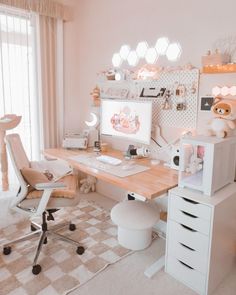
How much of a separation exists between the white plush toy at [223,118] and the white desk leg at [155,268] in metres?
1.05

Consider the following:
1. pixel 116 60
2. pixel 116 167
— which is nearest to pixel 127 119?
pixel 116 167

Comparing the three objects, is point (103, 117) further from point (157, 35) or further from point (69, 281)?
point (69, 281)

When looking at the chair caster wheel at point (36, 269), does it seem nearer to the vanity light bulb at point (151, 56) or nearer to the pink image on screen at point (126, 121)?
the pink image on screen at point (126, 121)

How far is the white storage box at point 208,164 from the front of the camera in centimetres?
173

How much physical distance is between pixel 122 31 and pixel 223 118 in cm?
145

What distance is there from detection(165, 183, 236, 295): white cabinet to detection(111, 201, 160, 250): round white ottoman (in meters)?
0.32

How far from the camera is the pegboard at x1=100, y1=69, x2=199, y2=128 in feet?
7.30

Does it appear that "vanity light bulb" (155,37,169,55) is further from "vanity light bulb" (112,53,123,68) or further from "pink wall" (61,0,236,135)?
"vanity light bulb" (112,53,123,68)

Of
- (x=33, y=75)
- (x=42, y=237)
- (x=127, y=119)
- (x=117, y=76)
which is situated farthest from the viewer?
(x=33, y=75)

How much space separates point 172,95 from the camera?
7.82 ft

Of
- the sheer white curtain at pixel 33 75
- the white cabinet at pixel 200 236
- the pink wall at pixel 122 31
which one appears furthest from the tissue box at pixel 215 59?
the sheer white curtain at pixel 33 75

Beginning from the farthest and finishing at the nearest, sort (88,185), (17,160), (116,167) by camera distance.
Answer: (88,185) < (116,167) < (17,160)

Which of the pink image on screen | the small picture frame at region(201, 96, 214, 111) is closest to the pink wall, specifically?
the small picture frame at region(201, 96, 214, 111)

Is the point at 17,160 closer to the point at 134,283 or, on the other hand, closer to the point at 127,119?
the point at 127,119
